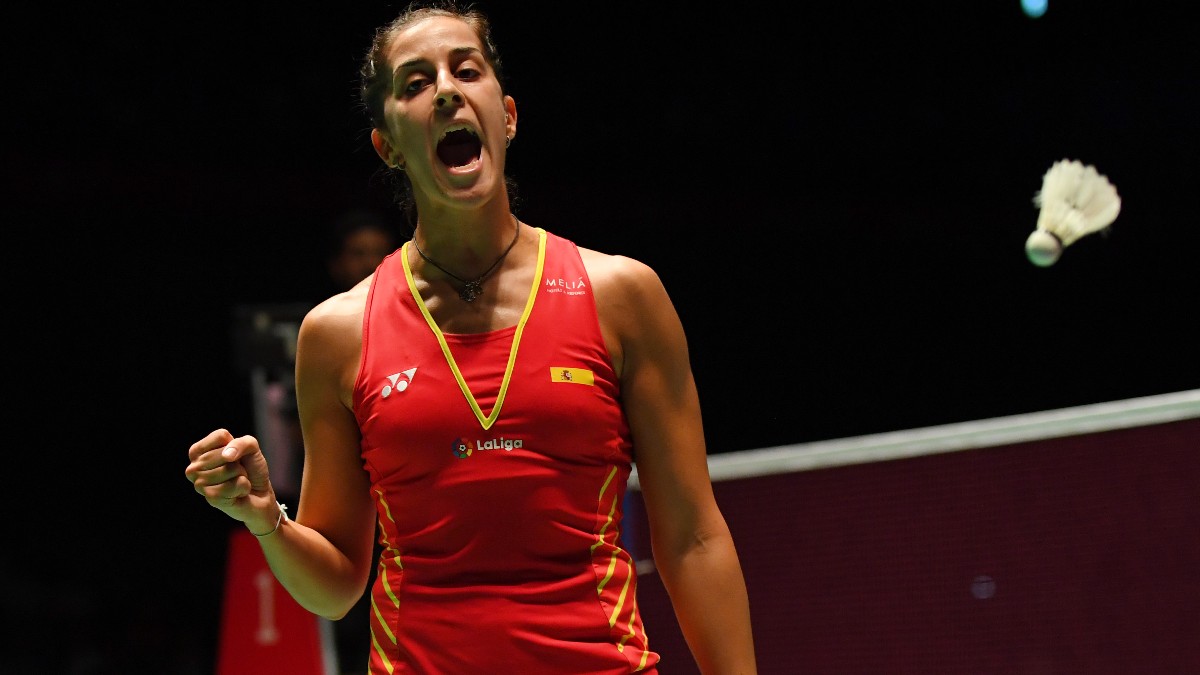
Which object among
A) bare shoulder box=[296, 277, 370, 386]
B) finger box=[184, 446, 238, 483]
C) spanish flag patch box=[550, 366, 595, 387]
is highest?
bare shoulder box=[296, 277, 370, 386]

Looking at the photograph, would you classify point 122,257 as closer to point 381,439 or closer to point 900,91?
point 900,91

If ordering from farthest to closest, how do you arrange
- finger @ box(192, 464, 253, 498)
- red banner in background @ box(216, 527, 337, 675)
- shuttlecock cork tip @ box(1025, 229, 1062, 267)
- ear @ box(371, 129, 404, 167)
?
1. red banner in background @ box(216, 527, 337, 675)
2. shuttlecock cork tip @ box(1025, 229, 1062, 267)
3. ear @ box(371, 129, 404, 167)
4. finger @ box(192, 464, 253, 498)

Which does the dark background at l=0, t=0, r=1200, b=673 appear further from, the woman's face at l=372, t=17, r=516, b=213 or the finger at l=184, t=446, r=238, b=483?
the finger at l=184, t=446, r=238, b=483

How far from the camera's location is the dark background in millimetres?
5863

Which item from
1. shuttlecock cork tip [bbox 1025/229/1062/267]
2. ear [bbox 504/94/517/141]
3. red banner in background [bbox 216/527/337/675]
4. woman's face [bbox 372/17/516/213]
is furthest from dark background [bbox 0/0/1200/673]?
woman's face [bbox 372/17/516/213]

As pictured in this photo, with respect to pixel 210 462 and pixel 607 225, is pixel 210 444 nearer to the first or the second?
pixel 210 462

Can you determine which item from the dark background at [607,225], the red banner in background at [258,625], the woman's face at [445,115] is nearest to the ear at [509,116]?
the woman's face at [445,115]

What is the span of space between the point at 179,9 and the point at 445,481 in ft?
17.6

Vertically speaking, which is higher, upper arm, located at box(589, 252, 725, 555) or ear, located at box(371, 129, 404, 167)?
ear, located at box(371, 129, 404, 167)

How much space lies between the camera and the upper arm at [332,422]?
172 cm

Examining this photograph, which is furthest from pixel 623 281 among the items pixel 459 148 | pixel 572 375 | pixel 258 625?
pixel 258 625

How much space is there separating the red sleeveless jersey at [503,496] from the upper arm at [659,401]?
3 centimetres

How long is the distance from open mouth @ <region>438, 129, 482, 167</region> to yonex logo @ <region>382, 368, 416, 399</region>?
0.29 metres

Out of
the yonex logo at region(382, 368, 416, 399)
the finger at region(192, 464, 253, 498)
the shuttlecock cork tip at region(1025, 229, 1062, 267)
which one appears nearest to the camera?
the finger at region(192, 464, 253, 498)
